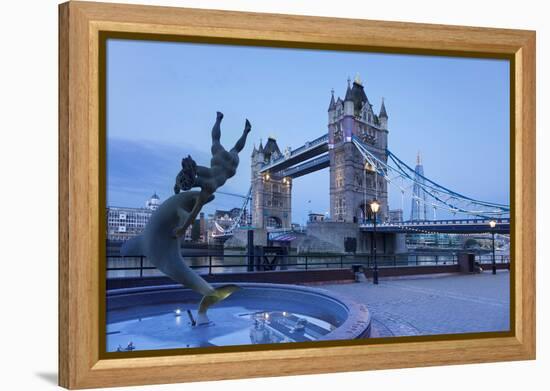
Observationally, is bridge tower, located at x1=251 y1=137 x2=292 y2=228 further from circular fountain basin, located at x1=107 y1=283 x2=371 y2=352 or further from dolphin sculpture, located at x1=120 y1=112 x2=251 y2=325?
dolphin sculpture, located at x1=120 y1=112 x2=251 y2=325

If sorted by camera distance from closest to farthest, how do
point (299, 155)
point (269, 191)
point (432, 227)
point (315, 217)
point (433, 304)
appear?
point (433, 304), point (299, 155), point (269, 191), point (315, 217), point (432, 227)

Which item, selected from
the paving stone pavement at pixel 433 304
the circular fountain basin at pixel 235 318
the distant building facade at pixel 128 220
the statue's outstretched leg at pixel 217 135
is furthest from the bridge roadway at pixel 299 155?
the paving stone pavement at pixel 433 304

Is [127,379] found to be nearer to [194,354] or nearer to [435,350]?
[194,354]

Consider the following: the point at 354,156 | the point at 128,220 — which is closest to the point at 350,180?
the point at 354,156

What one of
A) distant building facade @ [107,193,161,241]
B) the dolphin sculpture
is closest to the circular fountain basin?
the dolphin sculpture

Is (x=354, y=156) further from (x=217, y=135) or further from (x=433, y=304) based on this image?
(x=217, y=135)
